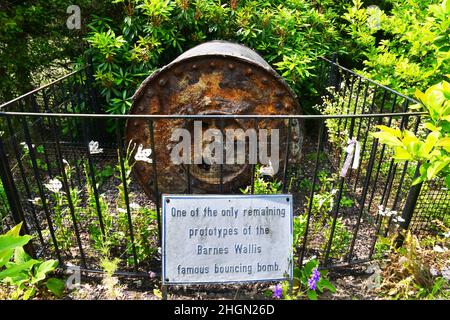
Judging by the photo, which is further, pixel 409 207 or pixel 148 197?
pixel 148 197

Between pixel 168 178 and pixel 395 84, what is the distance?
2.68m

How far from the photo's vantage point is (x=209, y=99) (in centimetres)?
325

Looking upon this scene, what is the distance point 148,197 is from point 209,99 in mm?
1205

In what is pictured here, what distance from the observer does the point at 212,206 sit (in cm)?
209

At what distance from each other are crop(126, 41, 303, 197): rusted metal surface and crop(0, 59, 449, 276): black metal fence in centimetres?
5

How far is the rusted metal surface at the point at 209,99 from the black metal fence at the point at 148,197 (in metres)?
0.05

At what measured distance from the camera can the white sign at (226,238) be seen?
2088mm

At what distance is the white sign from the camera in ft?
6.85

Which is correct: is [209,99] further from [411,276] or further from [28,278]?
[411,276]

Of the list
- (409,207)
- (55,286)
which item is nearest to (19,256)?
(55,286)

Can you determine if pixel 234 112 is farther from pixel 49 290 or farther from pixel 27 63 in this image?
pixel 27 63

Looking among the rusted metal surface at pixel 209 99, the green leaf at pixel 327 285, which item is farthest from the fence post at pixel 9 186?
the green leaf at pixel 327 285

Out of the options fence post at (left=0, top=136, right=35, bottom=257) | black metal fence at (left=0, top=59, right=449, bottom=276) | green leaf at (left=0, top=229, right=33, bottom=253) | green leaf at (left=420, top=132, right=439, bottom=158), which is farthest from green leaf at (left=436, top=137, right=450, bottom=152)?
fence post at (left=0, top=136, right=35, bottom=257)

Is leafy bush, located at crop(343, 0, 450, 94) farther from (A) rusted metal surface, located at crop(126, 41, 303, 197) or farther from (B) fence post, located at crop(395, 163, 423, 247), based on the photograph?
(A) rusted metal surface, located at crop(126, 41, 303, 197)
